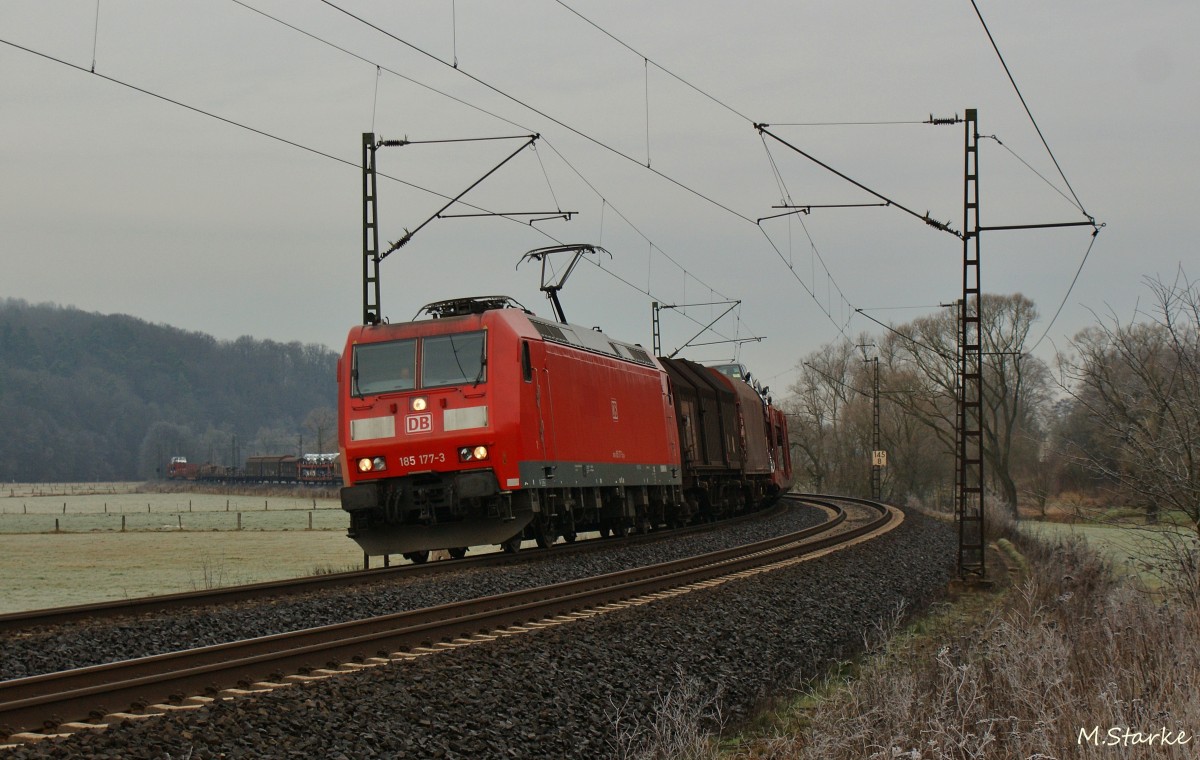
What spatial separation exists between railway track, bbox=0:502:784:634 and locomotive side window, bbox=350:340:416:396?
2749 millimetres

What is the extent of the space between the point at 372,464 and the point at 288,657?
9356 mm

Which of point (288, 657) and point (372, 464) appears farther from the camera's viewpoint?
point (372, 464)

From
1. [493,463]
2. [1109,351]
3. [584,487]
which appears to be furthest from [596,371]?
[1109,351]

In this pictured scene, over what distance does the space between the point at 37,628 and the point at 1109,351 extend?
12711mm

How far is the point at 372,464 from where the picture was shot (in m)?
17.6

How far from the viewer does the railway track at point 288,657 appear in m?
6.76

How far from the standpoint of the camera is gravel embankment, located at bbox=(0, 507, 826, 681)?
9.44 metres

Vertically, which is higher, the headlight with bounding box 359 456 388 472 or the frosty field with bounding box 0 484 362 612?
the headlight with bounding box 359 456 388 472

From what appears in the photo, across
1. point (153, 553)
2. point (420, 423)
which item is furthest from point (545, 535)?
point (153, 553)

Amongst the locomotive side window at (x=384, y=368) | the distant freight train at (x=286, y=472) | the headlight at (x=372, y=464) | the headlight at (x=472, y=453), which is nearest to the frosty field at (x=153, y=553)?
the headlight at (x=372, y=464)

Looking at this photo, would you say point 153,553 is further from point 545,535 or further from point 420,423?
point 420,423

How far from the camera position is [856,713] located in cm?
804

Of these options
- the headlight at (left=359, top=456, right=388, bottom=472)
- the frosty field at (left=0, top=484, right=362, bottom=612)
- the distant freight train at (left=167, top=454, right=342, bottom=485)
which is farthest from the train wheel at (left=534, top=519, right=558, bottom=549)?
the distant freight train at (left=167, top=454, right=342, bottom=485)

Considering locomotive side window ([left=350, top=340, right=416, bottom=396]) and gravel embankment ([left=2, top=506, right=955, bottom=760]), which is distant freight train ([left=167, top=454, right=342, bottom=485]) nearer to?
locomotive side window ([left=350, top=340, right=416, bottom=396])
